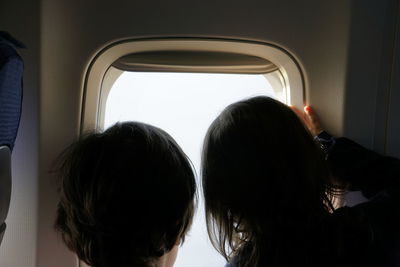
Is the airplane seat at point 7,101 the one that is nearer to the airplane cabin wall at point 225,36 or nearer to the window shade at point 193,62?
the airplane cabin wall at point 225,36

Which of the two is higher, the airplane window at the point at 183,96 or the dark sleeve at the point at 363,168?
the airplane window at the point at 183,96

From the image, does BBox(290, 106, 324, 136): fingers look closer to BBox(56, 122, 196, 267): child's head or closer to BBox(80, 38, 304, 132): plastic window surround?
BBox(80, 38, 304, 132): plastic window surround

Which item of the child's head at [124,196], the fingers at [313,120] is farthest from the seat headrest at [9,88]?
the fingers at [313,120]

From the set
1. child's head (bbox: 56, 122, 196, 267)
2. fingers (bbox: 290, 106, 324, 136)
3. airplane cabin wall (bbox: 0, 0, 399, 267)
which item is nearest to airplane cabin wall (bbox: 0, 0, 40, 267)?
airplane cabin wall (bbox: 0, 0, 399, 267)

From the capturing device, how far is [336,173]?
0.98 meters

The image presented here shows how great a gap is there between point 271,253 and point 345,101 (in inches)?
20.0

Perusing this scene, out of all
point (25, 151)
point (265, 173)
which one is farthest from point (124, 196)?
point (25, 151)

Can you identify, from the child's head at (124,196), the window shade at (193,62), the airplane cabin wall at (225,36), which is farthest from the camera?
the window shade at (193,62)

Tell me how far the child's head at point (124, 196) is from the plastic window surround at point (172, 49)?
0.36 meters

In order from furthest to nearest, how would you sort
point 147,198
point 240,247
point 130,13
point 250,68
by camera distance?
point 250,68, point 130,13, point 240,247, point 147,198

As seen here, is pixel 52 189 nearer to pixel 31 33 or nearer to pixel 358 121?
pixel 31 33

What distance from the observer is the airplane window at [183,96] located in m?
1.26

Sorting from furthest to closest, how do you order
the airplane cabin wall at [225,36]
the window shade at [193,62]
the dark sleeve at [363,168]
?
the window shade at [193,62]
the airplane cabin wall at [225,36]
the dark sleeve at [363,168]

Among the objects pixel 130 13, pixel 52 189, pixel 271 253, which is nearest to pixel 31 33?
pixel 130 13
